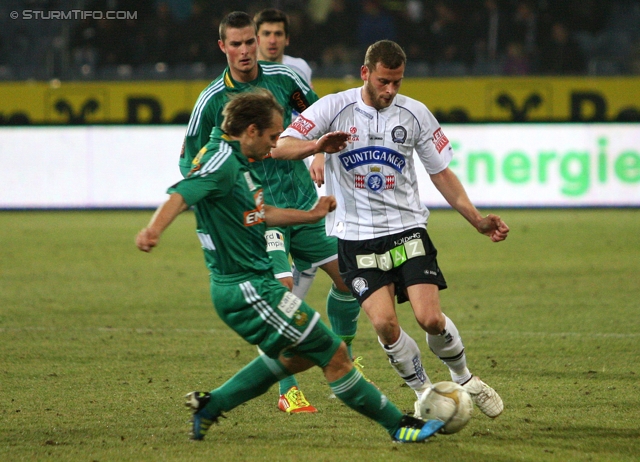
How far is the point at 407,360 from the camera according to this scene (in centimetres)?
512

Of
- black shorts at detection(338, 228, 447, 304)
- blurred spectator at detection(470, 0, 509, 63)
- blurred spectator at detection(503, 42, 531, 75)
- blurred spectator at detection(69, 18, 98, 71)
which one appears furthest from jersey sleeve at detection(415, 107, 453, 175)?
blurred spectator at detection(69, 18, 98, 71)

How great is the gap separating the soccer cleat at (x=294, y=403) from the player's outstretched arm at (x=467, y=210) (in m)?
1.32

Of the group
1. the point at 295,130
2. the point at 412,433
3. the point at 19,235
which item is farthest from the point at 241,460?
the point at 19,235

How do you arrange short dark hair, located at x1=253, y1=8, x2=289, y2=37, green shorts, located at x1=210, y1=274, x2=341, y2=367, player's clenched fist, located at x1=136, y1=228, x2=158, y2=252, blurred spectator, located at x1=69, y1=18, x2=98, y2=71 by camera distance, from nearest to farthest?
player's clenched fist, located at x1=136, y1=228, x2=158, y2=252, green shorts, located at x1=210, y1=274, x2=341, y2=367, short dark hair, located at x1=253, y1=8, x2=289, y2=37, blurred spectator, located at x1=69, y1=18, x2=98, y2=71

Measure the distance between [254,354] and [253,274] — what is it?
2.68m

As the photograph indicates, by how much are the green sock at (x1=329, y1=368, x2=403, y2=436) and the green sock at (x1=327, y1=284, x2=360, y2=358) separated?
1444 mm

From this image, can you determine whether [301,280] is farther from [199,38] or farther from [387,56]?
[199,38]

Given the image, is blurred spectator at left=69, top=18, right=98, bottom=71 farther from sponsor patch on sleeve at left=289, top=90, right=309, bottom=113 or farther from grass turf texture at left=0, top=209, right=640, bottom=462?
sponsor patch on sleeve at left=289, top=90, right=309, bottom=113

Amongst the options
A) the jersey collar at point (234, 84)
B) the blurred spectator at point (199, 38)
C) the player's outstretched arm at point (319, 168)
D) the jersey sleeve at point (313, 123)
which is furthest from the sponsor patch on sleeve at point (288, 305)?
the blurred spectator at point (199, 38)

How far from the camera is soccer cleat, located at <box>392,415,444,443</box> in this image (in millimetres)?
4473

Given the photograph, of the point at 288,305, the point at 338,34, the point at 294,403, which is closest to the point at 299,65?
the point at 294,403

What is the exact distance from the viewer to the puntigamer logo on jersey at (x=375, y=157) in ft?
17.4

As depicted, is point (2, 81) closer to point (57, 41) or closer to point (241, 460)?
point (57, 41)

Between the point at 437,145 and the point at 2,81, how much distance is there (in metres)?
15.8
